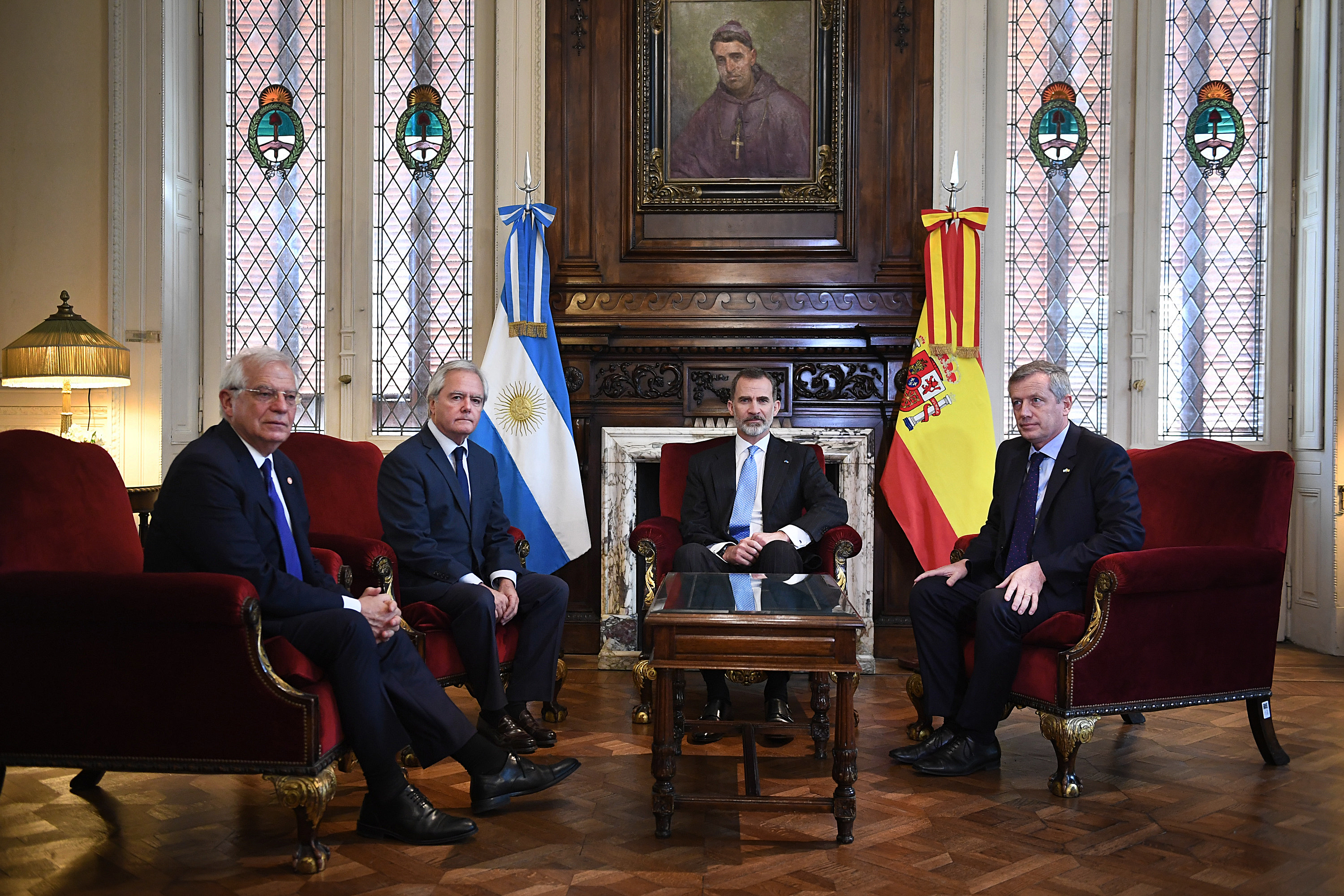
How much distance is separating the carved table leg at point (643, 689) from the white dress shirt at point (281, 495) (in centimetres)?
125

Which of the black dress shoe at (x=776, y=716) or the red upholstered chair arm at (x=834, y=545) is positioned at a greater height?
the red upholstered chair arm at (x=834, y=545)

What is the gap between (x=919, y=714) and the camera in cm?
342

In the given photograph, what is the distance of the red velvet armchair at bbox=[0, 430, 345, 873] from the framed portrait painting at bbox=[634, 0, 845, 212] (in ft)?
10.6

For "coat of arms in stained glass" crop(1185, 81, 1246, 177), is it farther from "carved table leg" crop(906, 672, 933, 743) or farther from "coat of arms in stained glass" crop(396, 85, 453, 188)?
"coat of arms in stained glass" crop(396, 85, 453, 188)

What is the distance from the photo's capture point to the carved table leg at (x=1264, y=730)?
3035 mm

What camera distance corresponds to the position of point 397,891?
212cm

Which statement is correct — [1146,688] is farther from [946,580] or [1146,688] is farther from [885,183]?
[885,183]

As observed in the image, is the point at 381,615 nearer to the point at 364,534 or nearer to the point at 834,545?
the point at 364,534

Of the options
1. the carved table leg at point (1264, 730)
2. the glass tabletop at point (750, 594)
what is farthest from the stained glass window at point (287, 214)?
the carved table leg at point (1264, 730)

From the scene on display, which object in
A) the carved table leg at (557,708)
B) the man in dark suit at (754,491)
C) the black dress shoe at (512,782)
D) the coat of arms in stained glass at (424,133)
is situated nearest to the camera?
the black dress shoe at (512,782)

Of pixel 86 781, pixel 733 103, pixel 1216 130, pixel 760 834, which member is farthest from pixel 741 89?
pixel 86 781

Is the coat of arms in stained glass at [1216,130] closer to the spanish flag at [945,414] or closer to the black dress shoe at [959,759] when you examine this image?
the spanish flag at [945,414]

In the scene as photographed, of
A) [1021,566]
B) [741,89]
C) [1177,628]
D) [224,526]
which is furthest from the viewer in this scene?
[741,89]

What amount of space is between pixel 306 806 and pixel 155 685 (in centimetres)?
43
